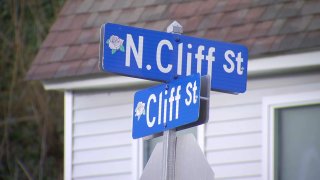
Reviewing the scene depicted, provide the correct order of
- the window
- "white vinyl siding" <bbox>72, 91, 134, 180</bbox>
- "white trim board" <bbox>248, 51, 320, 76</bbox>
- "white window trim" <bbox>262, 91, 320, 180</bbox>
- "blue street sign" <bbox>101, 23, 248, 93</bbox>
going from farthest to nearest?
"white vinyl siding" <bbox>72, 91, 134, 180</bbox>
"white window trim" <bbox>262, 91, 320, 180</bbox>
the window
"white trim board" <bbox>248, 51, 320, 76</bbox>
"blue street sign" <bbox>101, 23, 248, 93</bbox>

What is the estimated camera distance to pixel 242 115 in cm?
1037

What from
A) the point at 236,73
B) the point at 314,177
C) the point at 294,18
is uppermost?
the point at 294,18

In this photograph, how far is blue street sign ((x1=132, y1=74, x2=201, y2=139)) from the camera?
6219 mm

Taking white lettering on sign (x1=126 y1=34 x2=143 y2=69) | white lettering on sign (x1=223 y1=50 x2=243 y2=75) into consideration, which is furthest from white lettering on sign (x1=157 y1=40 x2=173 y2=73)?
white lettering on sign (x1=223 y1=50 x2=243 y2=75)

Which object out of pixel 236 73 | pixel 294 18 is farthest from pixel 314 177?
pixel 236 73

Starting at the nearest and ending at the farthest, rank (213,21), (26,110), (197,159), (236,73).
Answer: (197,159)
(236,73)
(213,21)
(26,110)

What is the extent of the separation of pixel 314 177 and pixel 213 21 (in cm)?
186

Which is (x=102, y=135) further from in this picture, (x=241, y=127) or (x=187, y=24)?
(x=241, y=127)

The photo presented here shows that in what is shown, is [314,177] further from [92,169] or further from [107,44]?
[107,44]

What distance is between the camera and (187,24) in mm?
10719

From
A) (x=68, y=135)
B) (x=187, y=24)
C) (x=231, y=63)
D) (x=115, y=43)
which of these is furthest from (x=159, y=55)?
(x=68, y=135)

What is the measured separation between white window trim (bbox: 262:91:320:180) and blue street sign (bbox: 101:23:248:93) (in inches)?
133

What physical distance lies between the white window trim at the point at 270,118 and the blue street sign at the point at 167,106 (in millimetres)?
3511

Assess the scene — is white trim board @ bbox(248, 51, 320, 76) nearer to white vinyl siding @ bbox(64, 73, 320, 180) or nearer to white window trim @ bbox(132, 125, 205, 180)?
white vinyl siding @ bbox(64, 73, 320, 180)
